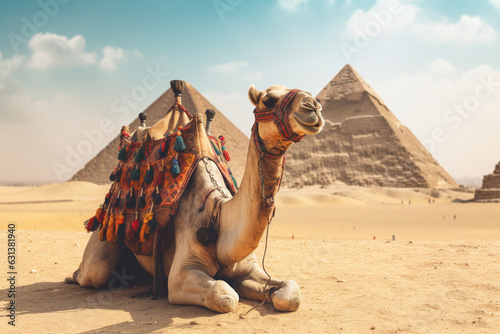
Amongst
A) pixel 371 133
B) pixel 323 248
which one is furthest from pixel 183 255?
pixel 371 133

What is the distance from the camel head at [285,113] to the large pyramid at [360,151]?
78619mm

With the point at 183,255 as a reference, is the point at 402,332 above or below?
below

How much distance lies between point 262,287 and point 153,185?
1287 millimetres


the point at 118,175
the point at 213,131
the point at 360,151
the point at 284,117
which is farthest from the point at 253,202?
the point at 360,151

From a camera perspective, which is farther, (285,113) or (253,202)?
(253,202)

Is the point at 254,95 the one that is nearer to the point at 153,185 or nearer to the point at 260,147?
the point at 260,147

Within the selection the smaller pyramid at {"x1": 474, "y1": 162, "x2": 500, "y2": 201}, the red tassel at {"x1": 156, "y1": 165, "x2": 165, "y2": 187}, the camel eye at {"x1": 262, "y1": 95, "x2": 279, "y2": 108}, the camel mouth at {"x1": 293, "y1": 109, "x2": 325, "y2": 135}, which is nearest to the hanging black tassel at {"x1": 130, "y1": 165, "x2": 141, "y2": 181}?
the red tassel at {"x1": 156, "y1": 165, "x2": 165, "y2": 187}

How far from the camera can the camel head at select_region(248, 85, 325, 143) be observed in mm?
2408

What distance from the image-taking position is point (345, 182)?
82.6 m

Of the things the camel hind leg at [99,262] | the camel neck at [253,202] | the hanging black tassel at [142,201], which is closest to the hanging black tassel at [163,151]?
the hanging black tassel at [142,201]

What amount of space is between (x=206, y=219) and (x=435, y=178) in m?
87.6

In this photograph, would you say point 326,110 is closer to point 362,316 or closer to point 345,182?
point 345,182

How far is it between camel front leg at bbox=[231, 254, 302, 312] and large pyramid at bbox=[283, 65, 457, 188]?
77851mm

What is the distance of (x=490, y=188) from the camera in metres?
35.0
